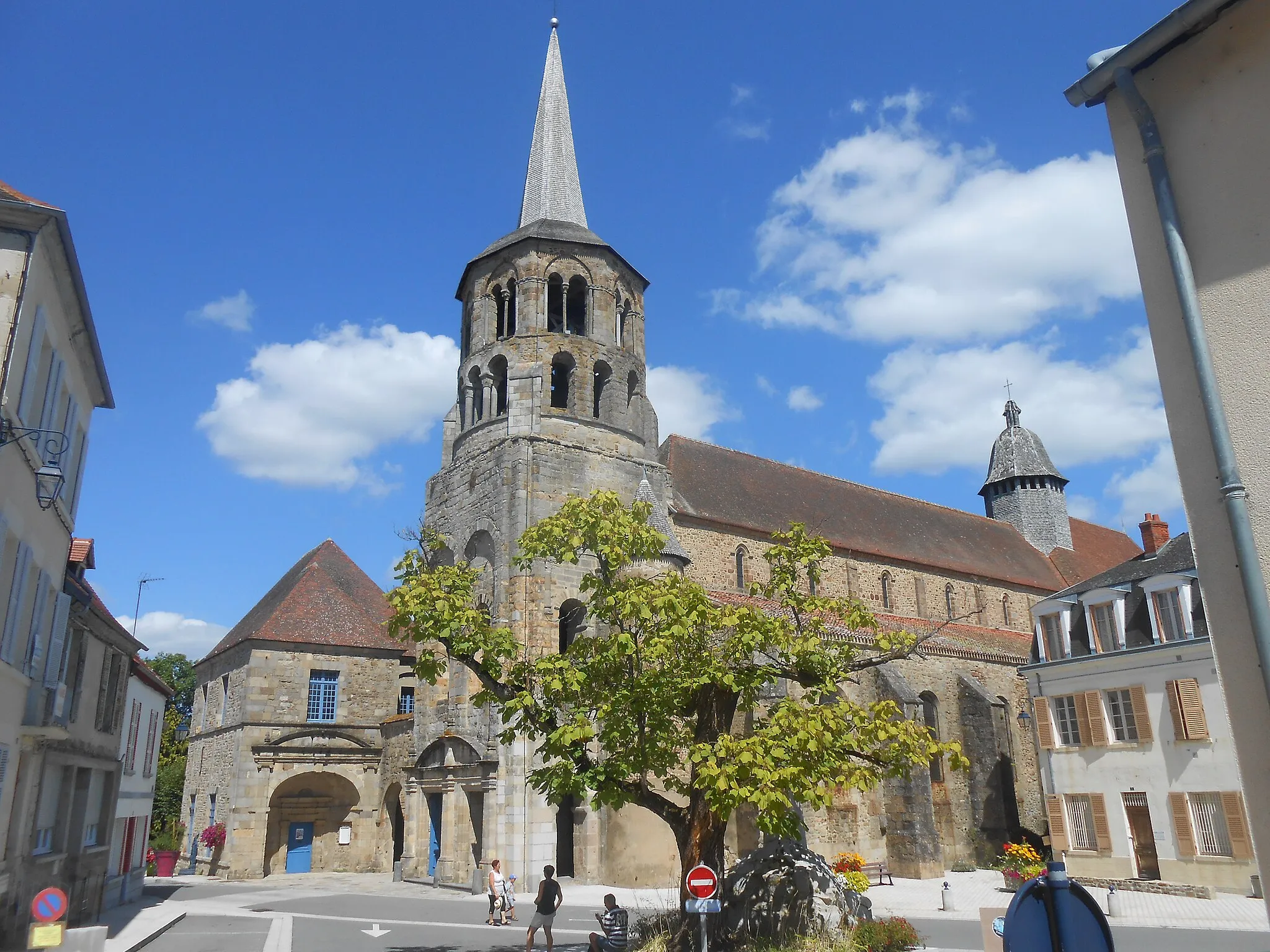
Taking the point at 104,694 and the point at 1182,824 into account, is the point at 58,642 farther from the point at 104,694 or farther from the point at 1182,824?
the point at 1182,824

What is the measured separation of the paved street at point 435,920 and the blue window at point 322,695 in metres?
5.61

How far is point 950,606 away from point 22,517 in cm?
2750

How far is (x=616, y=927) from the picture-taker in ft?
33.4

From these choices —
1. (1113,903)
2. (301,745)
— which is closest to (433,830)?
(301,745)

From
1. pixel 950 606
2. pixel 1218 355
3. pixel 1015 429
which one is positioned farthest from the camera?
pixel 1015 429

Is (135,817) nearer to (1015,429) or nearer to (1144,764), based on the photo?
(1144,764)

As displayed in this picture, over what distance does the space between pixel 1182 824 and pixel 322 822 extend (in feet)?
73.0

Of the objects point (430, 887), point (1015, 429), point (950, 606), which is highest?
point (1015, 429)

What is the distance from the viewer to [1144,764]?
1927 cm

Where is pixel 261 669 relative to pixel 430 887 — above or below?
above

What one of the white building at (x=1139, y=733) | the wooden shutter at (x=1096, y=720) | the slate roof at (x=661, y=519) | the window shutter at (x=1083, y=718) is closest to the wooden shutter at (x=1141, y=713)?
the white building at (x=1139, y=733)

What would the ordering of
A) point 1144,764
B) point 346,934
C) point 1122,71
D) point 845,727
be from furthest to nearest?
point 1144,764 < point 346,934 < point 845,727 < point 1122,71

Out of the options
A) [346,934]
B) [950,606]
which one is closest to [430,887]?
[346,934]

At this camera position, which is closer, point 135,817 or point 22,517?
point 22,517
